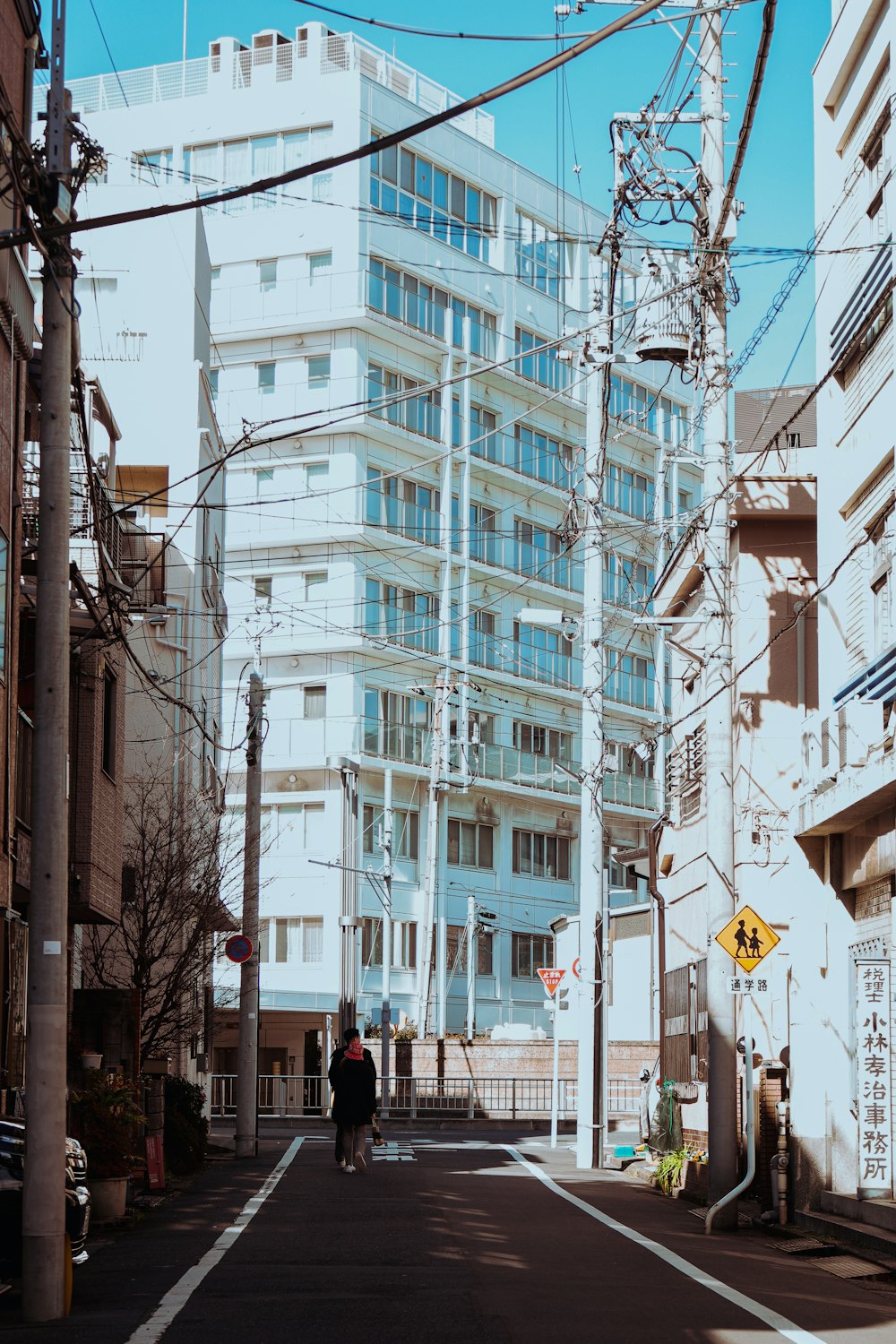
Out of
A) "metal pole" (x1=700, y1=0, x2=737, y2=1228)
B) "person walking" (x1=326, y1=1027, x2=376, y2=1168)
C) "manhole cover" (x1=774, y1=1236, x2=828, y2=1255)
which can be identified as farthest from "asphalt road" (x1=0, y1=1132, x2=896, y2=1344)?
"person walking" (x1=326, y1=1027, x2=376, y2=1168)

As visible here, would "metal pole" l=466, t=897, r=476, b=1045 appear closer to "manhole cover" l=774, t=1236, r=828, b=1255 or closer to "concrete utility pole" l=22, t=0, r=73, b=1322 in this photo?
"manhole cover" l=774, t=1236, r=828, b=1255

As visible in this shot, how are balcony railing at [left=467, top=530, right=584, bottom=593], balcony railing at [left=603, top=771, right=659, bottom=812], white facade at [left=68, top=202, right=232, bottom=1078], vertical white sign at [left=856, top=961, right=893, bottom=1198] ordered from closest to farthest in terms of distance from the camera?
vertical white sign at [left=856, top=961, right=893, bottom=1198], white facade at [left=68, top=202, right=232, bottom=1078], balcony railing at [left=467, top=530, right=584, bottom=593], balcony railing at [left=603, top=771, right=659, bottom=812]

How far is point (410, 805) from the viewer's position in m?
63.8

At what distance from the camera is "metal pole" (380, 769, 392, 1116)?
49.2 metres

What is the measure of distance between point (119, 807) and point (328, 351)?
39658 millimetres

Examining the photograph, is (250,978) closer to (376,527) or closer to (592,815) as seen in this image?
(592,815)

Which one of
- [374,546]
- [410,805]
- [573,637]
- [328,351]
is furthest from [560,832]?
[573,637]

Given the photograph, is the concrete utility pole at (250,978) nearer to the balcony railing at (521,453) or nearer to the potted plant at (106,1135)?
the potted plant at (106,1135)

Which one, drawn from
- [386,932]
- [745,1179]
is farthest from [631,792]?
[745,1179]

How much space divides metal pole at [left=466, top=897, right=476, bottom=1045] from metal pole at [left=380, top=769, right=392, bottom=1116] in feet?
9.43

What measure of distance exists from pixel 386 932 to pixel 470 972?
Answer: 4.81 meters

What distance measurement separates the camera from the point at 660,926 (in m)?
34.2

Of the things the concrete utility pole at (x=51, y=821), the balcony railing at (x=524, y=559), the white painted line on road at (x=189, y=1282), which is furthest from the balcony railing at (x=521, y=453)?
the concrete utility pole at (x=51, y=821)

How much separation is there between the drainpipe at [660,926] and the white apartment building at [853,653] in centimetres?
1072
